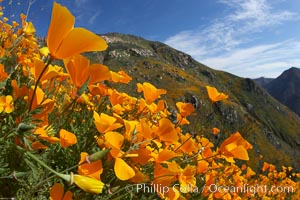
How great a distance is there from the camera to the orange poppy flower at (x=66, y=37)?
91 centimetres

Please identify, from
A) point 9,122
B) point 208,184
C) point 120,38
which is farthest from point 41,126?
point 120,38

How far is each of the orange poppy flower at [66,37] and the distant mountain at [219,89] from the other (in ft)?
208

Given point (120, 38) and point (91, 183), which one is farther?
point (120, 38)

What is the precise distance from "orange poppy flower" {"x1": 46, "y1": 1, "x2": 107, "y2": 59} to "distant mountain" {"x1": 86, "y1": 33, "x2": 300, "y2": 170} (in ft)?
208

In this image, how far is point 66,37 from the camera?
37.0 inches

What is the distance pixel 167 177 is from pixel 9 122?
67 centimetres

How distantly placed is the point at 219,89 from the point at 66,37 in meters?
106

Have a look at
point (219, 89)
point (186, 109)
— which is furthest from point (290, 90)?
point (186, 109)

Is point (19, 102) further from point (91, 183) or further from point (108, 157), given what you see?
point (91, 183)

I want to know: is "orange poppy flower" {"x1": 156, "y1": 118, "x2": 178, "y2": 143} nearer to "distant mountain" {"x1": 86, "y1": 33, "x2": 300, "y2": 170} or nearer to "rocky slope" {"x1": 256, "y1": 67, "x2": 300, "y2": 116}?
"distant mountain" {"x1": 86, "y1": 33, "x2": 300, "y2": 170}

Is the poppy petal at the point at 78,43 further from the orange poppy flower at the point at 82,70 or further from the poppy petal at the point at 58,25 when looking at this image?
the orange poppy flower at the point at 82,70

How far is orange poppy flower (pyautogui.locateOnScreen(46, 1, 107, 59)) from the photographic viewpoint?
35.8 inches

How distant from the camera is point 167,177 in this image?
4.73 ft

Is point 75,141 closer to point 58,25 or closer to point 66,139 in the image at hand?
point 66,139
